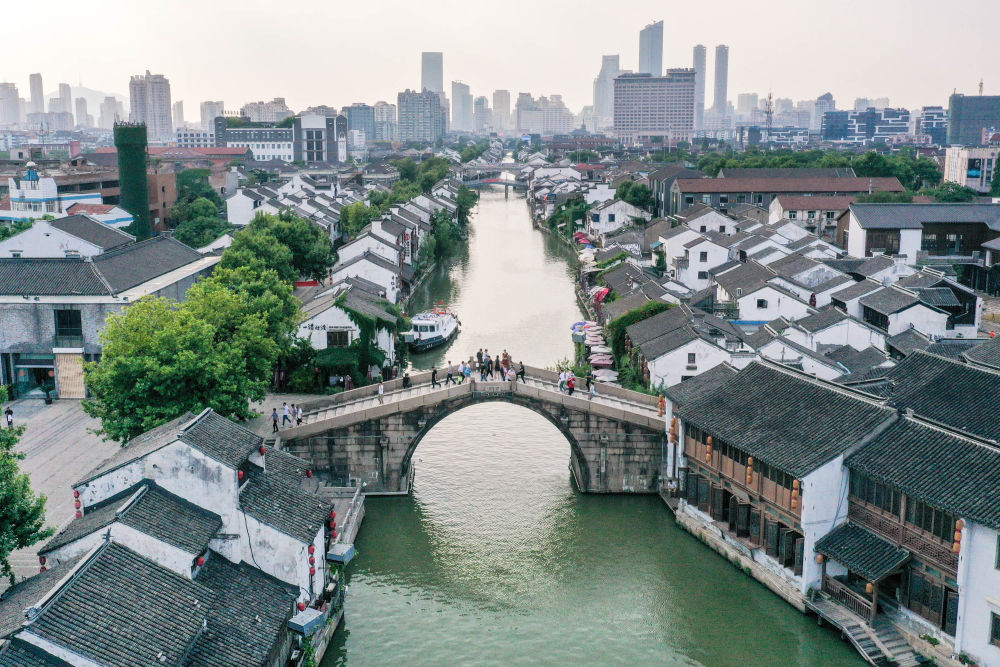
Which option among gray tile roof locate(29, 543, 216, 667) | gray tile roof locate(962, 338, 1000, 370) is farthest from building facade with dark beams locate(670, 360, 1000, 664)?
gray tile roof locate(29, 543, 216, 667)

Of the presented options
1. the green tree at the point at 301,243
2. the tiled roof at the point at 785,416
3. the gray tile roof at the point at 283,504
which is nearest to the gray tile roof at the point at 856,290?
the tiled roof at the point at 785,416

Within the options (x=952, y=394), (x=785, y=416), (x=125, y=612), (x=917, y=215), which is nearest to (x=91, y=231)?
(x=125, y=612)

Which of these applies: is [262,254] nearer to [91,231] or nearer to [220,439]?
[91,231]

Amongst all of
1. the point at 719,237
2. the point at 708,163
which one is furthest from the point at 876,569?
the point at 708,163

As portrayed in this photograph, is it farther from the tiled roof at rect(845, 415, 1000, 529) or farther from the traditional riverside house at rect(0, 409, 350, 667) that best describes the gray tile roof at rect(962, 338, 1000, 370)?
the traditional riverside house at rect(0, 409, 350, 667)

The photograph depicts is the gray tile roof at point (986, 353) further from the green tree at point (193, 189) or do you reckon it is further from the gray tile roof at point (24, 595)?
the green tree at point (193, 189)
